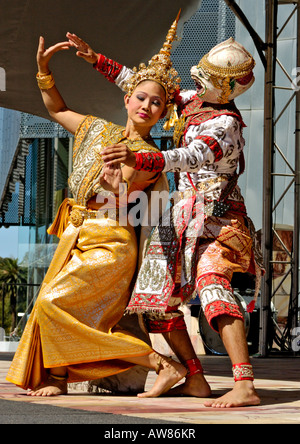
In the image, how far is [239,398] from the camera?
3.18 m

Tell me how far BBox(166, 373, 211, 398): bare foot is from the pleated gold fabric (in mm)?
262

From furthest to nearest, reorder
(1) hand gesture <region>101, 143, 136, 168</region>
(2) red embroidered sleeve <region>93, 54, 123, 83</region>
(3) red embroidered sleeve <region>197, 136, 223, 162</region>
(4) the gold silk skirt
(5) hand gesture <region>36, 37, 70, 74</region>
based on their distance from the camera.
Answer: (2) red embroidered sleeve <region>93, 54, 123, 83</region> → (5) hand gesture <region>36, 37, 70, 74</region> → (4) the gold silk skirt → (3) red embroidered sleeve <region>197, 136, 223, 162</region> → (1) hand gesture <region>101, 143, 136, 168</region>

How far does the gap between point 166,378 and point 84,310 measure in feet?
1.50

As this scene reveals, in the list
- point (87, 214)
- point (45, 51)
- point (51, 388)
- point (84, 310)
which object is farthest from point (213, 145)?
point (51, 388)

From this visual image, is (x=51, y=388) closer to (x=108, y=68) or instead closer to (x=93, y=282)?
(x=93, y=282)

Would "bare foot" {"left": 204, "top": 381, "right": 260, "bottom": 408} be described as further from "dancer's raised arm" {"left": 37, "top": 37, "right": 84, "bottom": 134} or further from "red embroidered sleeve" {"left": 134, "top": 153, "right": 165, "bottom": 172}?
"dancer's raised arm" {"left": 37, "top": 37, "right": 84, "bottom": 134}

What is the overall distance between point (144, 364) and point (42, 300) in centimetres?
52

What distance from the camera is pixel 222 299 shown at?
10.9ft

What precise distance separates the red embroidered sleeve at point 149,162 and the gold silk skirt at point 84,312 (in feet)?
1.92

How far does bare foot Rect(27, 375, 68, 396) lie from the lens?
3539mm

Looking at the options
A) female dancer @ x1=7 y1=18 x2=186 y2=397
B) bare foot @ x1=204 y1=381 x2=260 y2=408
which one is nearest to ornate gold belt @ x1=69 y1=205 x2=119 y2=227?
female dancer @ x1=7 y1=18 x2=186 y2=397

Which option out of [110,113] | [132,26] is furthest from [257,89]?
[132,26]

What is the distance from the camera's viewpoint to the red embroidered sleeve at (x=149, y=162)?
3178 millimetres
